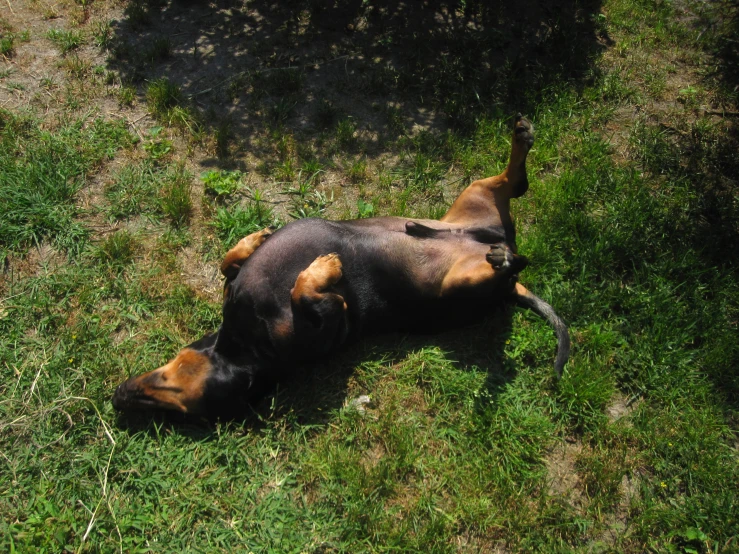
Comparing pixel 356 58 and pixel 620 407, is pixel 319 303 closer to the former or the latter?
pixel 620 407

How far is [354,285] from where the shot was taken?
324 cm

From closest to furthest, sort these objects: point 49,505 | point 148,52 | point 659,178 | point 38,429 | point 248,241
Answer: point 49,505, point 38,429, point 248,241, point 659,178, point 148,52

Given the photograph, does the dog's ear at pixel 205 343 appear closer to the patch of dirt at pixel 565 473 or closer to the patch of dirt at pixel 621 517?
the patch of dirt at pixel 565 473

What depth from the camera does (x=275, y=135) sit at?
443 centimetres

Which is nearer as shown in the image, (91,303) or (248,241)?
(248,241)

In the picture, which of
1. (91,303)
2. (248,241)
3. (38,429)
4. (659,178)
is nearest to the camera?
(38,429)

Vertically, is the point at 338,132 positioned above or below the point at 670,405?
above

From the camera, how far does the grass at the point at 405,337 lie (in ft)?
9.71

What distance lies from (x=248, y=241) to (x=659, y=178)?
3.21 meters

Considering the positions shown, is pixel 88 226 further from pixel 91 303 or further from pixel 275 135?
pixel 275 135

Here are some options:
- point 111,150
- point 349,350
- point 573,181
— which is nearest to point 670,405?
point 573,181

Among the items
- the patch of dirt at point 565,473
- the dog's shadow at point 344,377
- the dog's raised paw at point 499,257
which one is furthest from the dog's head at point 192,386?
the patch of dirt at point 565,473

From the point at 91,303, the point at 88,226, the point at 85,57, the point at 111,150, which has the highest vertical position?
the point at 85,57

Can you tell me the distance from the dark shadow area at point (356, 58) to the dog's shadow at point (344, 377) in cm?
173
